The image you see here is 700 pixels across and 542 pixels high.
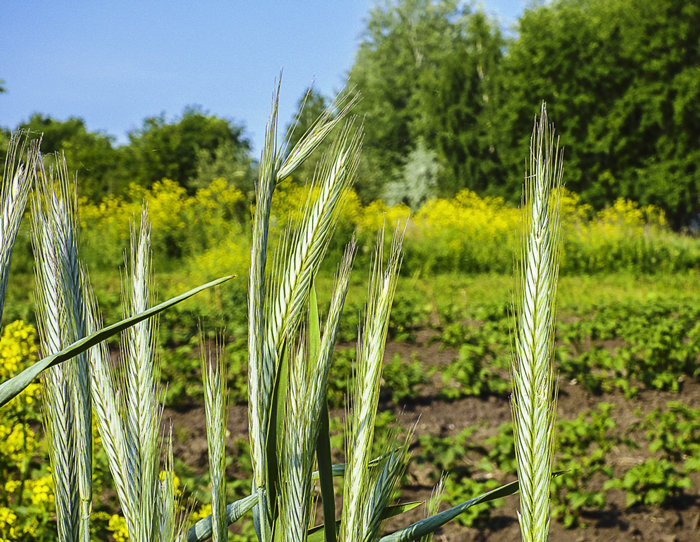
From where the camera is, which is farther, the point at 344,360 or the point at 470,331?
the point at 470,331

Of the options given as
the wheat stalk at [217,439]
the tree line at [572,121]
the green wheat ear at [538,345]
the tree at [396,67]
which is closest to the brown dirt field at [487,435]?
the wheat stalk at [217,439]

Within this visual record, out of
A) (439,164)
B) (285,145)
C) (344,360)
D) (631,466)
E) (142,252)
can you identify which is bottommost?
(631,466)

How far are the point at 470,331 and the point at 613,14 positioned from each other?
16.2 meters

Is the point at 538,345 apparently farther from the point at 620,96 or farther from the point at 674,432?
the point at 620,96

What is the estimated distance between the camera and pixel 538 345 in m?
0.61

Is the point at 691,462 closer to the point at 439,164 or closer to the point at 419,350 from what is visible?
the point at 419,350

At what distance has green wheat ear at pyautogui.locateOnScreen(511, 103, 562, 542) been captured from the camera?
1.99 feet

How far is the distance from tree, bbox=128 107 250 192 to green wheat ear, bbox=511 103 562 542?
15.0m

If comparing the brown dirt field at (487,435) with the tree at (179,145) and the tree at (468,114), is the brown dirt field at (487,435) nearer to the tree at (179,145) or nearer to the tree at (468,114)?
the tree at (179,145)

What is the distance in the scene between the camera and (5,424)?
2484mm

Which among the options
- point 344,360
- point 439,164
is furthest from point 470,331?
point 439,164

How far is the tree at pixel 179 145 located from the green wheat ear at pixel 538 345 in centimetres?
1502

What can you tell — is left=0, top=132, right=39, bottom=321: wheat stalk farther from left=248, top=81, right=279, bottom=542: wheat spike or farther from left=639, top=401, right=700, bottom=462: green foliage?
left=639, top=401, right=700, bottom=462: green foliage

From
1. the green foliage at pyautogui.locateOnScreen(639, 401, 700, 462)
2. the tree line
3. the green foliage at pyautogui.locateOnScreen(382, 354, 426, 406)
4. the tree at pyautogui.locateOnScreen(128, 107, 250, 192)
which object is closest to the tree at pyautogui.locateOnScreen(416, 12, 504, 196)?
the tree line
